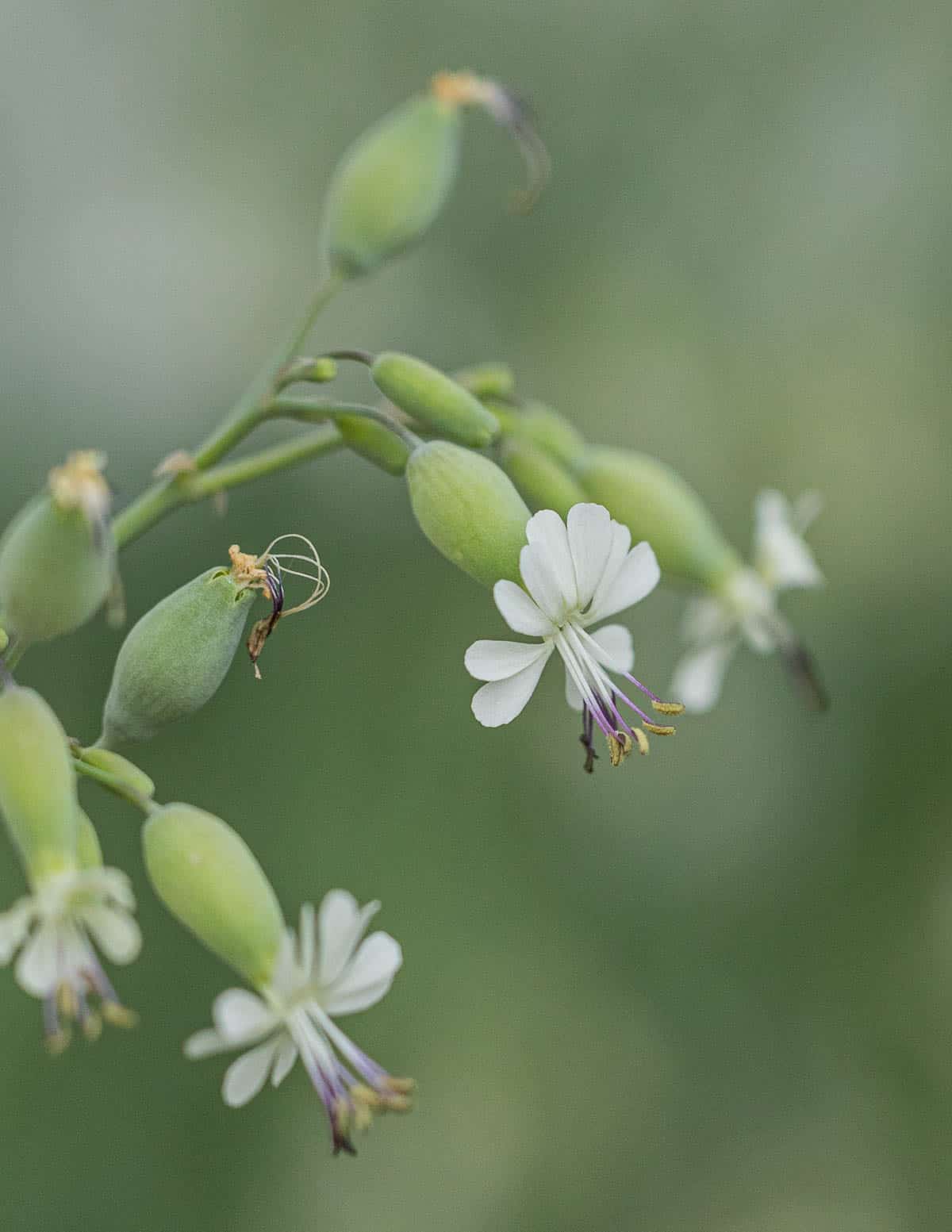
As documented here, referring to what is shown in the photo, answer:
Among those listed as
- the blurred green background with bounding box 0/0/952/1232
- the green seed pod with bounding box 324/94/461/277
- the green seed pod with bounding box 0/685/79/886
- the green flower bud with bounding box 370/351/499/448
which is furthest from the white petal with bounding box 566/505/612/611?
the blurred green background with bounding box 0/0/952/1232

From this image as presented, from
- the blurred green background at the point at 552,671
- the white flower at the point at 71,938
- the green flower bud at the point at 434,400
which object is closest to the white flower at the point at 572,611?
the green flower bud at the point at 434,400

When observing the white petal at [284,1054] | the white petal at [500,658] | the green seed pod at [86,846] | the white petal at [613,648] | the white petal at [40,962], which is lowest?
the white petal at [284,1054]

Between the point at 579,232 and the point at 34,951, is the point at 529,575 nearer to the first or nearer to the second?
the point at 34,951

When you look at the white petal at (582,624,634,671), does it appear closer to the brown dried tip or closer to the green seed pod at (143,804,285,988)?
the green seed pod at (143,804,285,988)

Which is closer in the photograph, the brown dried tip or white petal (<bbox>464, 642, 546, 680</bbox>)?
white petal (<bbox>464, 642, 546, 680</bbox>)

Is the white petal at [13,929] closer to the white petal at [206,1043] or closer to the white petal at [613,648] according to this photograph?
the white petal at [206,1043]

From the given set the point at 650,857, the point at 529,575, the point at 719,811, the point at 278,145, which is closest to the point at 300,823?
the point at 650,857
